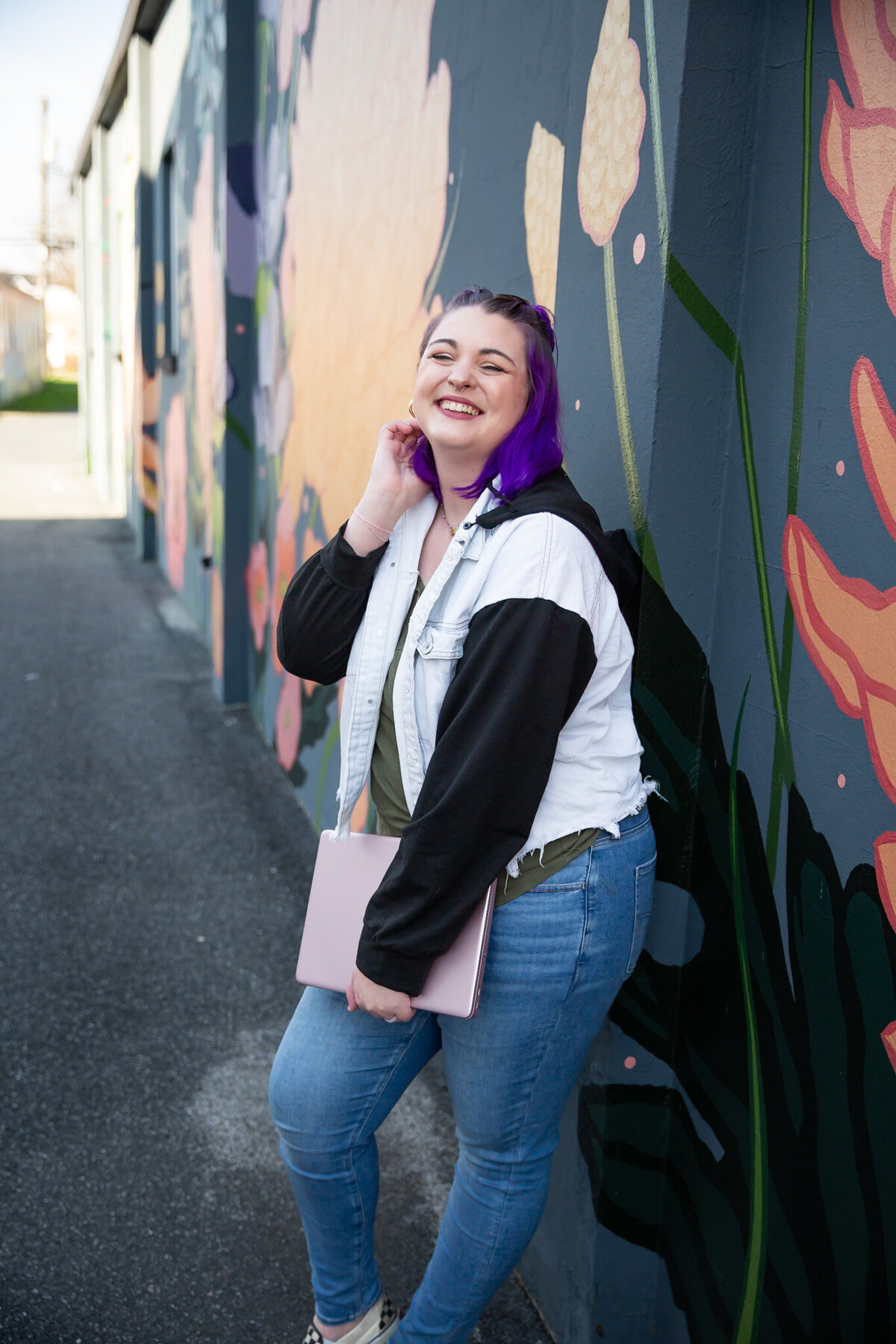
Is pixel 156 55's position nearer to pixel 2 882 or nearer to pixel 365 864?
pixel 2 882

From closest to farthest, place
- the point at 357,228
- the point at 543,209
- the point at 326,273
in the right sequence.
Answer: the point at 543,209 < the point at 357,228 < the point at 326,273

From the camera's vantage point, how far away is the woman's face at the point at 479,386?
1694 mm

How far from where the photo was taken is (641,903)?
1719 mm

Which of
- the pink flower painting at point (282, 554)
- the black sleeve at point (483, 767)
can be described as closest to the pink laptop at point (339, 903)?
the black sleeve at point (483, 767)

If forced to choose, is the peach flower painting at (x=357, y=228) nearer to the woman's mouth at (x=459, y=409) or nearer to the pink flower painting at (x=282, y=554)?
the pink flower painting at (x=282, y=554)

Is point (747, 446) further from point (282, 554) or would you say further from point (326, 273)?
point (282, 554)

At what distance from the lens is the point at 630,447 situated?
183cm

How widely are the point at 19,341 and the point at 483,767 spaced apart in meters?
37.4

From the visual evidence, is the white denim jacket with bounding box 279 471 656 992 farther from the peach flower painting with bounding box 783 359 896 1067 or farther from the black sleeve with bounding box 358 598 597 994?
the peach flower painting with bounding box 783 359 896 1067

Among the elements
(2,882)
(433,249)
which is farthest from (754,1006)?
(2,882)

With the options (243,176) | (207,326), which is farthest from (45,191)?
(243,176)

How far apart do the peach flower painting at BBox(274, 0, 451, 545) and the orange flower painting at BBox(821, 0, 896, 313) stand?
1.62m

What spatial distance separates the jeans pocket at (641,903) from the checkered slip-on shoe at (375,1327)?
800mm

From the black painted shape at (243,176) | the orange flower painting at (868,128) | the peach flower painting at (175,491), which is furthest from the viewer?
the peach flower painting at (175,491)
